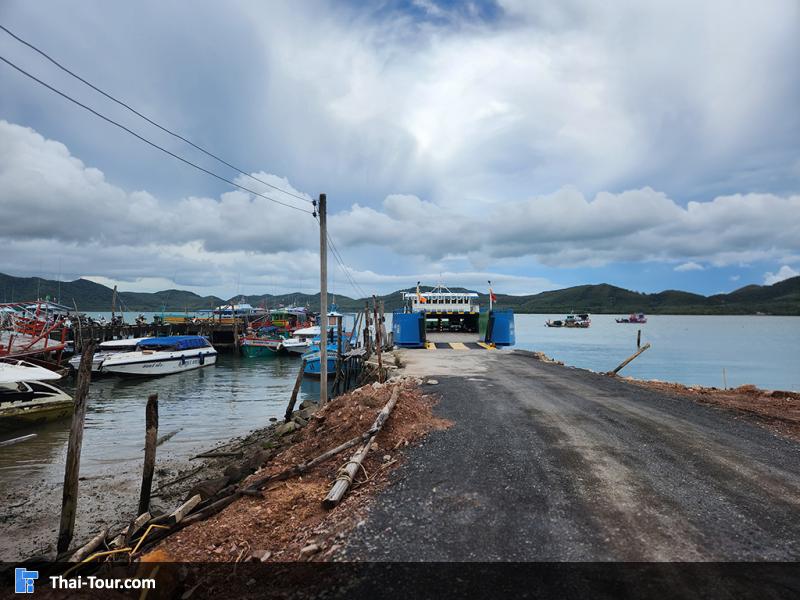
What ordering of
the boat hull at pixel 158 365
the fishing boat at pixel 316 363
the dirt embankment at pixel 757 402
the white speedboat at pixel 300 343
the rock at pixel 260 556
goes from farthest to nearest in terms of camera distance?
the white speedboat at pixel 300 343 < the fishing boat at pixel 316 363 < the boat hull at pixel 158 365 < the dirt embankment at pixel 757 402 < the rock at pixel 260 556

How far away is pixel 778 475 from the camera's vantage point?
6.79 metres

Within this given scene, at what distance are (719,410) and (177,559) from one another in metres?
12.8

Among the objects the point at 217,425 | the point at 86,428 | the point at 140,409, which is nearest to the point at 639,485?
the point at 217,425

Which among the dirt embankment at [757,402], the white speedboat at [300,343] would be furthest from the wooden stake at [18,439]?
the white speedboat at [300,343]

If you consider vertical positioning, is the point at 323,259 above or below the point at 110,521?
above

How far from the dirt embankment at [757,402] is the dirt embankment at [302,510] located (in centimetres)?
769

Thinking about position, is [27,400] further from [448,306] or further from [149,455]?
[448,306]

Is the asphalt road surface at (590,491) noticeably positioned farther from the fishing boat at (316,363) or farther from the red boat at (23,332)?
the red boat at (23,332)

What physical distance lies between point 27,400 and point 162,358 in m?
16.8

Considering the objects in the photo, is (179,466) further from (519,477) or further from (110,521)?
(519,477)

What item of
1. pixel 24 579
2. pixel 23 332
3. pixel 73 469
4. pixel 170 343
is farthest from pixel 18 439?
pixel 170 343

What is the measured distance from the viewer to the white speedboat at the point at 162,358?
33281 millimetres

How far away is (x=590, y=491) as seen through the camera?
20.5 ft

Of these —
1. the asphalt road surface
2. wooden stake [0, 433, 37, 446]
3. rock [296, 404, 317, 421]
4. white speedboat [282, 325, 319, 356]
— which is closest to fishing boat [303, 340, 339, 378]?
rock [296, 404, 317, 421]
